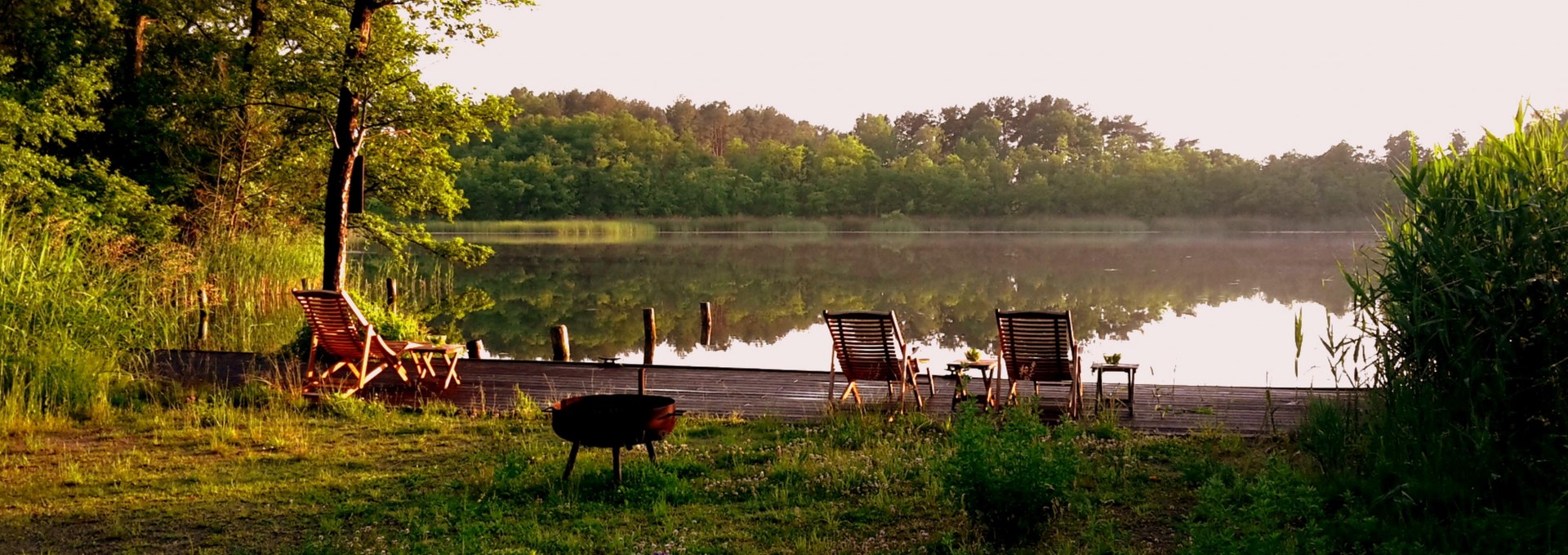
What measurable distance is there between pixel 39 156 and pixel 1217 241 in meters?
37.8

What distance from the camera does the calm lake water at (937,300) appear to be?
1252 centimetres

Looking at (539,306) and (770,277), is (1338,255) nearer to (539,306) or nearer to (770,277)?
(770,277)

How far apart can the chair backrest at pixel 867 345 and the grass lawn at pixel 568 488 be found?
0.48m

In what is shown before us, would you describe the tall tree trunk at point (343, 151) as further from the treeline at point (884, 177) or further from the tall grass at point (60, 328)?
the treeline at point (884, 177)

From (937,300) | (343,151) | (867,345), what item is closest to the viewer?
(867,345)

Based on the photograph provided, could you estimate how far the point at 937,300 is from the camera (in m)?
18.0

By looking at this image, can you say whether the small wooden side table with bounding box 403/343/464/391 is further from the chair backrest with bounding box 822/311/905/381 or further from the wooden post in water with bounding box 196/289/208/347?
the wooden post in water with bounding box 196/289/208/347

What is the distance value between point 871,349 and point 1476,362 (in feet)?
10.3

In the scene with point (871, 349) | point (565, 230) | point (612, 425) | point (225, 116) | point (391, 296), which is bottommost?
point (612, 425)

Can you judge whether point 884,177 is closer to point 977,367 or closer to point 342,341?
point 342,341

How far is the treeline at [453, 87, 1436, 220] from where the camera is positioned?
157 ft

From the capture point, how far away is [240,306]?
42.3 ft

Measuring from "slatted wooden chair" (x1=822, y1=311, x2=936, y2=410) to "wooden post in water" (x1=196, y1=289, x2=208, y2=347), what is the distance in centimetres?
752

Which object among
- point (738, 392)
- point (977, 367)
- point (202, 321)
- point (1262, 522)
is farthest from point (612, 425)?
point (202, 321)
